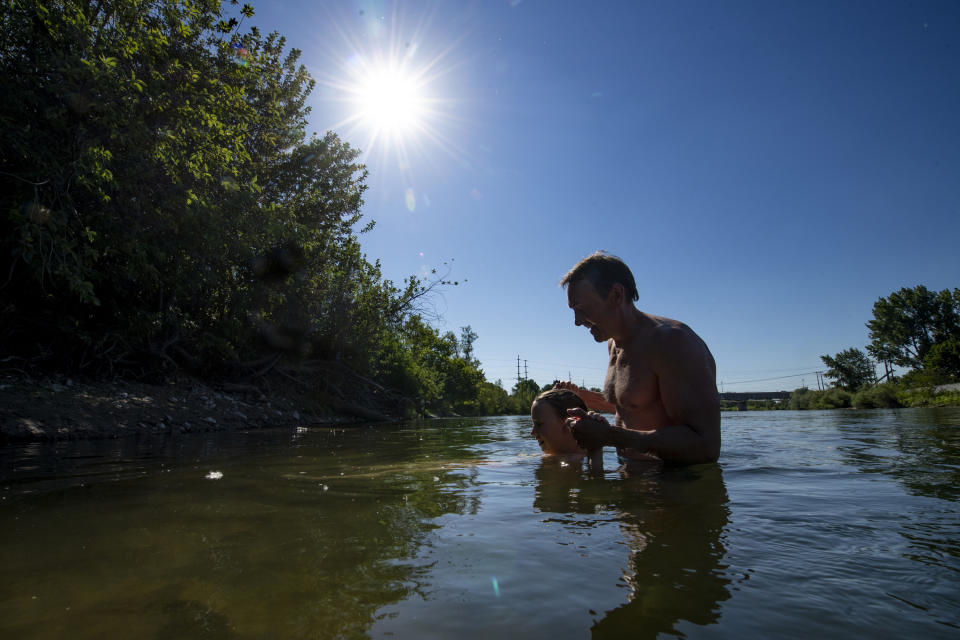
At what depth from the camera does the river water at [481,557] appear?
0.92 m

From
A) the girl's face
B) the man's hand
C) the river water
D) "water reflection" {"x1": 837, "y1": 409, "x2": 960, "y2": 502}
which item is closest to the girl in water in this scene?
the girl's face

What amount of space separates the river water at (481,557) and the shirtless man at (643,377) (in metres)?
0.26

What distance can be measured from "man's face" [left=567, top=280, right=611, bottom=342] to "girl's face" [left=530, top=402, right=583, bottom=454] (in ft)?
3.05

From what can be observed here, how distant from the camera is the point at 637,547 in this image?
1.39 m

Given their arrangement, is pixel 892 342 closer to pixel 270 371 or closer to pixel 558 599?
pixel 270 371

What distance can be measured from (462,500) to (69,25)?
7.36m

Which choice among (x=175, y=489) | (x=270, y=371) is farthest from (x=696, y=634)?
(x=270, y=371)

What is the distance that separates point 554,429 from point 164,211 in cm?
708

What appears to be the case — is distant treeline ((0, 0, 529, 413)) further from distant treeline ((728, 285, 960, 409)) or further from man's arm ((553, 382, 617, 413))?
distant treeline ((728, 285, 960, 409))

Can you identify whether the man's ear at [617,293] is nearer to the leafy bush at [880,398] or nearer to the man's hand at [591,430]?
the man's hand at [591,430]

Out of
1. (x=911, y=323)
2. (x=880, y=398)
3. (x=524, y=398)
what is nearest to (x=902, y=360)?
(x=911, y=323)

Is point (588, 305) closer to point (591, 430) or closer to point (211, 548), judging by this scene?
point (591, 430)

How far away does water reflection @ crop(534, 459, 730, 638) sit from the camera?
0.95 metres

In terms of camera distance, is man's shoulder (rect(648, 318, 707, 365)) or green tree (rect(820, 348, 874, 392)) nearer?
man's shoulder (rect(648, 318, 707, 365))
